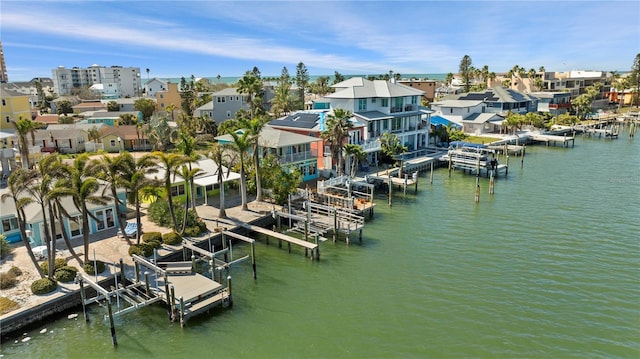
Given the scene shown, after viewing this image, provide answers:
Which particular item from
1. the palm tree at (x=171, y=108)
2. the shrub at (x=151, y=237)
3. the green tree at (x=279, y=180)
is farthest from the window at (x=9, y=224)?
the palm tree at (x=171, y=108)

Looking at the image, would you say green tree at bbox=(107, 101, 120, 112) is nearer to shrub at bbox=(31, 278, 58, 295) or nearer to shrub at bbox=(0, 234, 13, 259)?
shrub at bbox=(0, 234, 13, 259)

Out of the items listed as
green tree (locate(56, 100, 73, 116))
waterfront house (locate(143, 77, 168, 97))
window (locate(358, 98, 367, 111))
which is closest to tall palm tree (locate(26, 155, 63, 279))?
window (locate(358, 98, 367, 111))

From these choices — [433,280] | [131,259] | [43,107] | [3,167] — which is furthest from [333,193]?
[43,107]

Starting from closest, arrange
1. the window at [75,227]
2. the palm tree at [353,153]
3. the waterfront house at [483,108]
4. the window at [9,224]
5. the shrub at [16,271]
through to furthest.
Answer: the shrub at [16,271], the window at [9,224], the window at [75,227], the palm tree at [353,153], the waterfront house at [483,108]

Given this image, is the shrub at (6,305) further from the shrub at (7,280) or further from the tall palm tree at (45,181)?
the tall palm tree at (45,181)

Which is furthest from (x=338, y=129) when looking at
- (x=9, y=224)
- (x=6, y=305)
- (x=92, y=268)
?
(x=6, y=305)

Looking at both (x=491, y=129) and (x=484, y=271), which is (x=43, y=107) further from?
(x=484, y=271)
